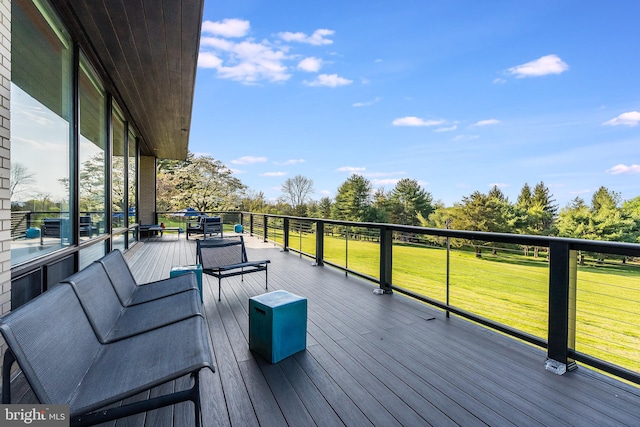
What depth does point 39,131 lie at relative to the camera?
2645 mm

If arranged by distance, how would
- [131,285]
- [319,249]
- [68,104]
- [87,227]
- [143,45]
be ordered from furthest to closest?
[319,249] < [87,227] < [143,45] < [68,104] < [131,285]

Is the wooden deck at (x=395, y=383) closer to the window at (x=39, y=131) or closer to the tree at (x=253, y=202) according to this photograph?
the window at (x=39, y=131)

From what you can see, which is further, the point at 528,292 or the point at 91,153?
the point at 528,292

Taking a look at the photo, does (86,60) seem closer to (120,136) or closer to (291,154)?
(120,136)

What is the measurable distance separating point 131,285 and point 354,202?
110 ft

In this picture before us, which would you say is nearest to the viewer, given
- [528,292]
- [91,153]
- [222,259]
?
[91,153]

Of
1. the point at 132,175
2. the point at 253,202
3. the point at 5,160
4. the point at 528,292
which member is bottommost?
the point at 528,292

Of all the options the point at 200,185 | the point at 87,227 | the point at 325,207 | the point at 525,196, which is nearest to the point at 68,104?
the point at 87,227

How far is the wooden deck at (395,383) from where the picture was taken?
5.74 feet

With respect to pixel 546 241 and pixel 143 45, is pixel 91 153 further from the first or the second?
pixel 546 241

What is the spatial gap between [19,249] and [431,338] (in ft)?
10.9

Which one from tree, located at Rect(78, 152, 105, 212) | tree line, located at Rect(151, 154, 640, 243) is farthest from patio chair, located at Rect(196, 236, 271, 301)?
tree line, located at Rect(151, 154, 640, 243)

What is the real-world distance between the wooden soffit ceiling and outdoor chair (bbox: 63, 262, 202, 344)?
2.47 metres

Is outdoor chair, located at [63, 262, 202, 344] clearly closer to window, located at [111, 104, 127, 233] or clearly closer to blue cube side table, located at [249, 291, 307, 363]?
blue cube side table, located at [249, 291, 307, 363]
